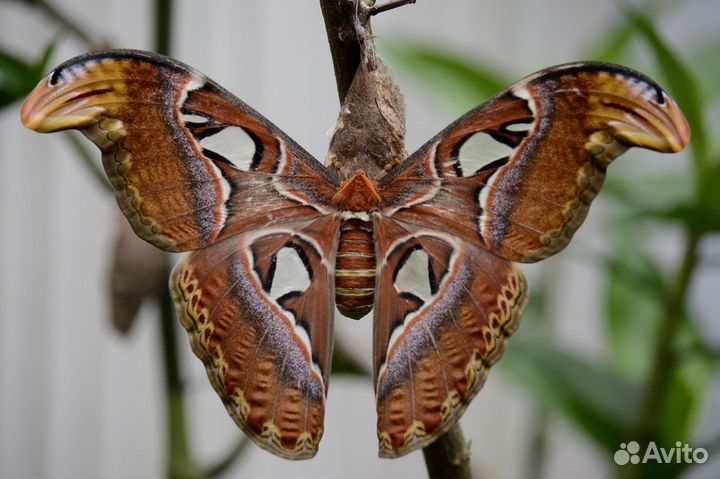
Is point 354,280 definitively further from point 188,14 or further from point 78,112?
point 188,14

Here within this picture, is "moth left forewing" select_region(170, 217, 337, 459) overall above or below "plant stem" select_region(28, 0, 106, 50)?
below

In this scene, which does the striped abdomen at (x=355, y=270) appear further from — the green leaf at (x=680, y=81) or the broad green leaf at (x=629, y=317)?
the broad green leaf at (x=629, y=317)

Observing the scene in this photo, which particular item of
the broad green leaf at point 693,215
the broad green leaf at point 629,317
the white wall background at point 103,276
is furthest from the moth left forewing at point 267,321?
the white wall background at point 103,276

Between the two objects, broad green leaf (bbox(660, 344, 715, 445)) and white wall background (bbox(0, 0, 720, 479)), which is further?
white wall background (bbox(0, 0, 720, 479))

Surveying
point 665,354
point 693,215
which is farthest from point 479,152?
point 665,354

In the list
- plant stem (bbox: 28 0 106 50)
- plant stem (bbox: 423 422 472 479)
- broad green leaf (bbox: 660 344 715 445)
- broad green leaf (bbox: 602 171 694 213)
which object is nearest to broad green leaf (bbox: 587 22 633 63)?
broad green leaf (bbox: 602 171 694 213)

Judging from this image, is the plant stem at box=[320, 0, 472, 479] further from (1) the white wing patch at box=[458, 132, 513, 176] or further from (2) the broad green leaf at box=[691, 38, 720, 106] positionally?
(2) the broad green leaf at box=[691, 38, 720, 106]
